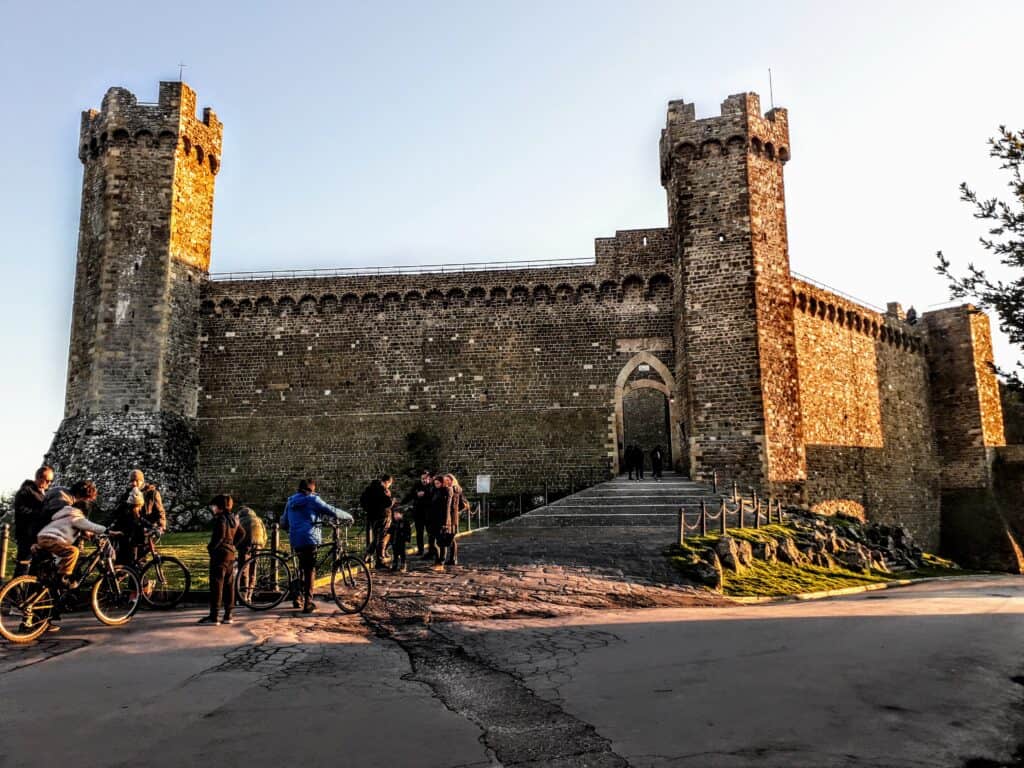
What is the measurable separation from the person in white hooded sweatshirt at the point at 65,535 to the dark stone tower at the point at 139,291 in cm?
1535

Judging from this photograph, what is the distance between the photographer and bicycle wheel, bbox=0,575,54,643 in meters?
7.14

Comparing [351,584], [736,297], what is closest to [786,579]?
[351,584]

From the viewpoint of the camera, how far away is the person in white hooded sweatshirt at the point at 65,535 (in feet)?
25.4

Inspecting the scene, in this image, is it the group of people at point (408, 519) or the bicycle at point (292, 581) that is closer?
the bicycle at point (292, 581)

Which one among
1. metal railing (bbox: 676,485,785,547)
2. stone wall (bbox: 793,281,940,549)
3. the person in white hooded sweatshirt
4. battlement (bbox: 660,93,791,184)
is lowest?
metal railing (bbox: 676,485,785,547)

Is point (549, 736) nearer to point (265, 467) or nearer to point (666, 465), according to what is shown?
point (265, 467)

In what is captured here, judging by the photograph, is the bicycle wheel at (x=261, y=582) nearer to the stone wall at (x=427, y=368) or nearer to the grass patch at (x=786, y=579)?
the grass patch at (x=786, y=579)

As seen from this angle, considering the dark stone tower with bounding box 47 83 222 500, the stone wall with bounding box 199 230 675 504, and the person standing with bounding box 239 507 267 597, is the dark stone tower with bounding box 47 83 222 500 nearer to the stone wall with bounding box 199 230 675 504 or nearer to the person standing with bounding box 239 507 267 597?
the stone wall with bounding box 199 230 675 504

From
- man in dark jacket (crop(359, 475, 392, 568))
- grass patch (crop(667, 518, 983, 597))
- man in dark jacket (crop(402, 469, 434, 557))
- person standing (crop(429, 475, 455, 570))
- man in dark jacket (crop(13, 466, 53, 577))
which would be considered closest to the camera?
man in dark jacket (crop(13, 466, 53, 577))

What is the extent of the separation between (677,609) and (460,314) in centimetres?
1665

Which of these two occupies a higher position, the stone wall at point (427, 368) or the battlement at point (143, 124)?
the battlement at point (143, 124)

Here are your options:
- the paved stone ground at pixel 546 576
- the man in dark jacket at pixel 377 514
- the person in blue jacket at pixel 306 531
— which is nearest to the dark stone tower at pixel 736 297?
the paved stone ground at pixel 546 576

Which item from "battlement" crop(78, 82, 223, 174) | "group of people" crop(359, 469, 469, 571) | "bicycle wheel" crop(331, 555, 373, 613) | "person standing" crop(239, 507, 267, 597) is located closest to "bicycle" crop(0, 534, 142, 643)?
"person standing" crop(239, 507, 267, 597)

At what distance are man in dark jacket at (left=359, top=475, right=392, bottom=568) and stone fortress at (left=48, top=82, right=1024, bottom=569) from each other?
12320 millimetres
